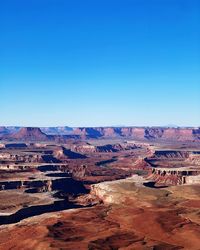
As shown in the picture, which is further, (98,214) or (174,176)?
(174,176)

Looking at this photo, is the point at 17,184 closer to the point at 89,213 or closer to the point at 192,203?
the point at 89,213

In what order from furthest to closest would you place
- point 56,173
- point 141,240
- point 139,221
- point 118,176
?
point 118,176
point 56,173
point 139,221
point 141,240

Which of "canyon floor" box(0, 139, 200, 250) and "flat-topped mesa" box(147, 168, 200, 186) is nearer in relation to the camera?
"canyon floor" box(0, 139, 200, 250)

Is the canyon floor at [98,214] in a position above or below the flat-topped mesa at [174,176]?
below

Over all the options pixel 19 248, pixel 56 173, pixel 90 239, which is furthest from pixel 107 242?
pixel 56 173

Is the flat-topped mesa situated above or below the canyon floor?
above

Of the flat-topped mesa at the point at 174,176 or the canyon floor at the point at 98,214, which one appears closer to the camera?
the canyon floor at the point at 98,214

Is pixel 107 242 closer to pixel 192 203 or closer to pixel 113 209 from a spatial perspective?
pixel 113 209

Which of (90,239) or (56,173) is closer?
(90,239)

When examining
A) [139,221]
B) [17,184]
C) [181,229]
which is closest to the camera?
[181,229]

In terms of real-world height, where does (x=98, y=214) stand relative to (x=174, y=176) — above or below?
below
